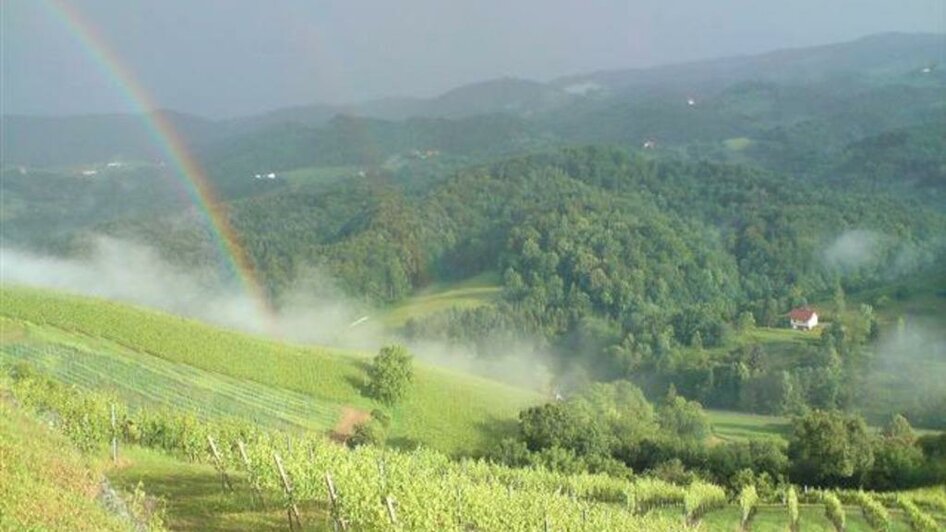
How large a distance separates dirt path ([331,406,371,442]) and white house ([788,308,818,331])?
5312 centimetres

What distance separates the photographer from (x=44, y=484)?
18750 millimetres

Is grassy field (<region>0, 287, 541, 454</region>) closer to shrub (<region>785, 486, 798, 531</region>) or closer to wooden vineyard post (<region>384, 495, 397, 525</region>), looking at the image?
shrub (<region>785, 486, 798, 531</region>)

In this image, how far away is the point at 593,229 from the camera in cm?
11119

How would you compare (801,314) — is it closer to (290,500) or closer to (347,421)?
(347,421)

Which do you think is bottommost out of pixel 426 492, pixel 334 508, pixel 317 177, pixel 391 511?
pixel 317 177

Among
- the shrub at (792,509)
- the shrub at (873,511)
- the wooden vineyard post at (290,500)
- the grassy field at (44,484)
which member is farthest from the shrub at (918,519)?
the grassy field at (44,484)

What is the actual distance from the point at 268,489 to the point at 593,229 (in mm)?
91724

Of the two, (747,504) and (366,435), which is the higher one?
(747,504)

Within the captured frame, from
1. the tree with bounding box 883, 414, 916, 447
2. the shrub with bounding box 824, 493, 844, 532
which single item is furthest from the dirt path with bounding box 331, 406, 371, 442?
the tree with bounding box 883, 414, 916, 447

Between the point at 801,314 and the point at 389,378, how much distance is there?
5165 cm

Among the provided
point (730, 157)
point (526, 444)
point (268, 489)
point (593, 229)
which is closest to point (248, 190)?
point (593, 229)

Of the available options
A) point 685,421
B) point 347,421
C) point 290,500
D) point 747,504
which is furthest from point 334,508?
point 685,421

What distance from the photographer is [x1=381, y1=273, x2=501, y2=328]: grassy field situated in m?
94.6

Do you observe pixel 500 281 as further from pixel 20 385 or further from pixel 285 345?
pixel 20 385
